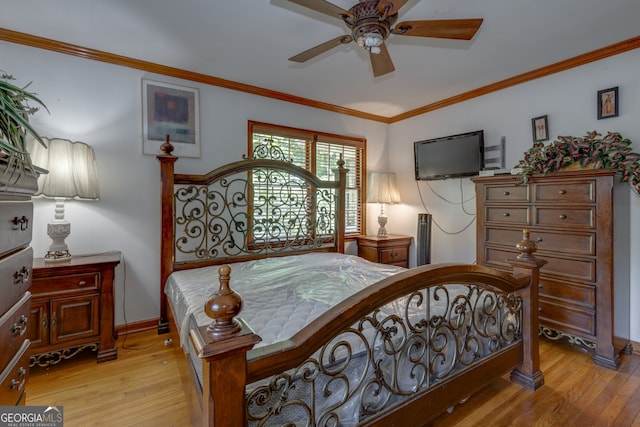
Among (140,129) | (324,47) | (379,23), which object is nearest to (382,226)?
(324,47)

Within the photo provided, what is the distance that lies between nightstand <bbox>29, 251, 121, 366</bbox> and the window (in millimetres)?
1891

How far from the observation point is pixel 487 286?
5.42 ft

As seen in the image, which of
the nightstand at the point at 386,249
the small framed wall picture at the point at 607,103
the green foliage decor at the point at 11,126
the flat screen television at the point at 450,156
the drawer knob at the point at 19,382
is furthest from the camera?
the nightstand at the point at 386,249

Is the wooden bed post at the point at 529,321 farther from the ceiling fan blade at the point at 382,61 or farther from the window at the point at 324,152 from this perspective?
the window at the point at 324,152

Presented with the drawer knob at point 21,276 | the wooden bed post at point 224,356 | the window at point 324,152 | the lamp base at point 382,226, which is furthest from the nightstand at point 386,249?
the drawer knob at point 21,276

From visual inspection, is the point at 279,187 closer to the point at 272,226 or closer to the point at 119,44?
the point at 272,226

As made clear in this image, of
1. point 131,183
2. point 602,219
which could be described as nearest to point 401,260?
point 602,219

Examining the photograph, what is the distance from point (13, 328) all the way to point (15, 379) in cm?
18

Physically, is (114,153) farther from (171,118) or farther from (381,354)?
(381,354)

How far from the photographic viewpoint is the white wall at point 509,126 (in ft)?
7.98

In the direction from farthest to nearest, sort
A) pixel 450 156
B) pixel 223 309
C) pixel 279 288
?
pixel 450 156, pixel 279 288, pixel 223 309

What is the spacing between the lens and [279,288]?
2006 millimetres

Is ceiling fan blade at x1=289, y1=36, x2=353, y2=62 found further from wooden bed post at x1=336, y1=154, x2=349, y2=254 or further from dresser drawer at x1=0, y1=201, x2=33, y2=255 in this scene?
dresser drawer at x1=0, y1=201, x2=33, y2=255

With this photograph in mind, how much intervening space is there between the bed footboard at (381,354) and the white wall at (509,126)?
161 centimetres
